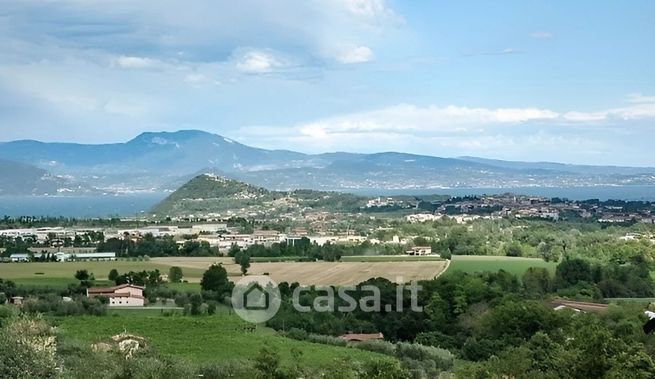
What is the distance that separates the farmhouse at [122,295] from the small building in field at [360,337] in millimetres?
9143

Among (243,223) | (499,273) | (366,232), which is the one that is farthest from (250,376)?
(243,223)

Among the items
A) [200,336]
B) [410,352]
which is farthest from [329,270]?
[410,352]

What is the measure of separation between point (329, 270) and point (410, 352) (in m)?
17.6

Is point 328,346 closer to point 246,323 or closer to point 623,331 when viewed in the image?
point 246,323

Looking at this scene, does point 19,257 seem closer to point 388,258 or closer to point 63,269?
point 63,269

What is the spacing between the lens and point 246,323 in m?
28.3

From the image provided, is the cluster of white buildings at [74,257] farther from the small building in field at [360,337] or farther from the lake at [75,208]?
the lake at [75,208]

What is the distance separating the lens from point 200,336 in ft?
83.2

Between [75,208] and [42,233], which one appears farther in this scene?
[75,208]

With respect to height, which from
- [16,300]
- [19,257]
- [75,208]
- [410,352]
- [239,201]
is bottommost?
[75,208]

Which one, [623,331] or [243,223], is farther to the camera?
[243,223]

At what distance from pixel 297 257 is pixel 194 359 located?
1028 inches

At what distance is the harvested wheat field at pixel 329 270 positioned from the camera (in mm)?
37750

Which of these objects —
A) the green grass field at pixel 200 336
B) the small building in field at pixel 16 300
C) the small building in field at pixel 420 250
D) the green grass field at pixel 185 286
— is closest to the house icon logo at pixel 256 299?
the green grass field at pixel 200 336
